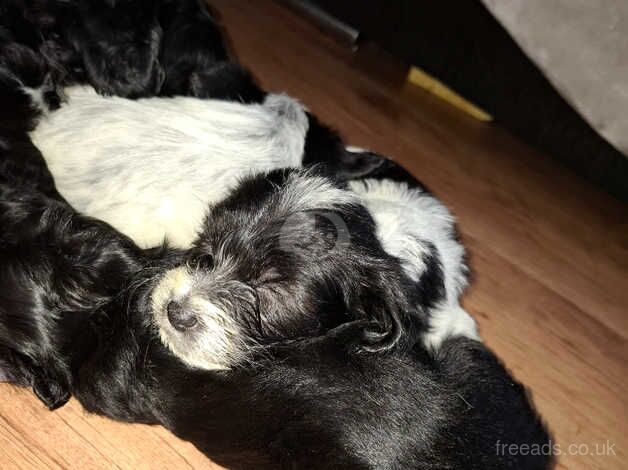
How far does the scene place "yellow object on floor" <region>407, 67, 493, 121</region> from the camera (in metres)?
4.48

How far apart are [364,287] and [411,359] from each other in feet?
0.83

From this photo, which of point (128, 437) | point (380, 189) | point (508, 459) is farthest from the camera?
point (380, 189)

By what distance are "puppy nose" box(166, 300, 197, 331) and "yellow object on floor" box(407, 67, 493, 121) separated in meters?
3.20

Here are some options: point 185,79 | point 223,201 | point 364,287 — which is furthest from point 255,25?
point 364,287

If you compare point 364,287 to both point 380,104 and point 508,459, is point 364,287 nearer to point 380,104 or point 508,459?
point 508,459

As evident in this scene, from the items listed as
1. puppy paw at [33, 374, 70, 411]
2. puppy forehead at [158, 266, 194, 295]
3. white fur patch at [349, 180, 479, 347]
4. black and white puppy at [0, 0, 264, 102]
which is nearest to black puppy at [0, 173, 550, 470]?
puppy paw at [33, 374, 70, 411]

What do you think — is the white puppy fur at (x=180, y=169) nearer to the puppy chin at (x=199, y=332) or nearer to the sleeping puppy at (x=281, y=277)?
the sleeping puppy at (x=281, y=277)

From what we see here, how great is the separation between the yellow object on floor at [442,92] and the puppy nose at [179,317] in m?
3.20

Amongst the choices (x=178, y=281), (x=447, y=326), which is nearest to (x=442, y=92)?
(x=447, y=326)

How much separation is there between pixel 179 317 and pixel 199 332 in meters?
0.07

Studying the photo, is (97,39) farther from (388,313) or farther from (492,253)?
(492,253)

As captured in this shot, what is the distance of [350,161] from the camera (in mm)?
2717

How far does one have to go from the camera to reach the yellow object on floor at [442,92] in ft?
14.7

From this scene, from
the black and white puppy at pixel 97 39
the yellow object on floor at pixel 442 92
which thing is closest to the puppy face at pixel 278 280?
the black and white puppy at pixel 97 39
